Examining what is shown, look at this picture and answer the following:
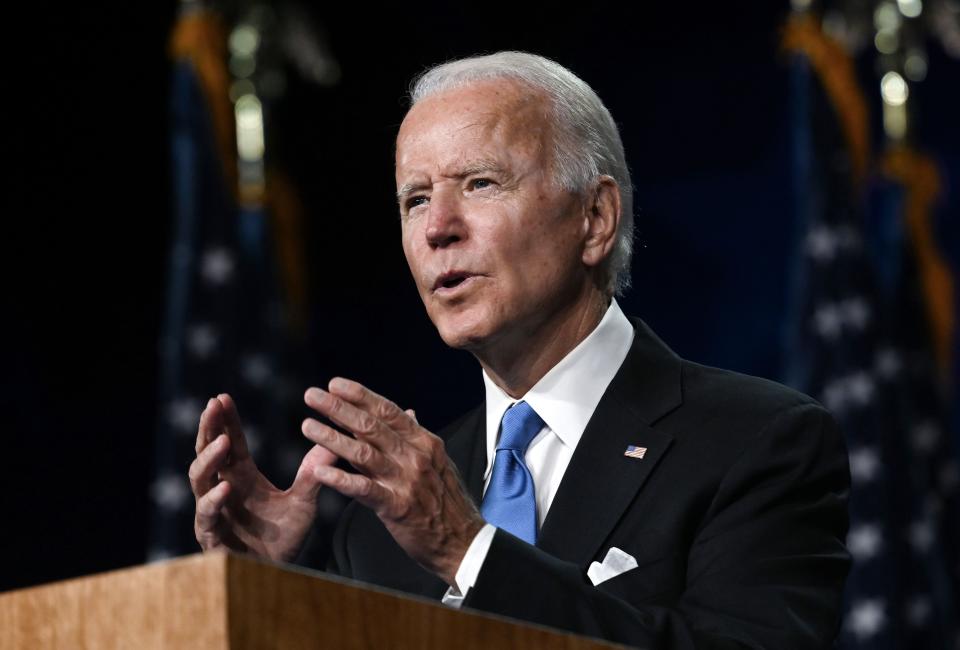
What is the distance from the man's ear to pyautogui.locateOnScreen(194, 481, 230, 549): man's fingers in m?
0.76

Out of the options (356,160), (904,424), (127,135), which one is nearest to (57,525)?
(127,135)

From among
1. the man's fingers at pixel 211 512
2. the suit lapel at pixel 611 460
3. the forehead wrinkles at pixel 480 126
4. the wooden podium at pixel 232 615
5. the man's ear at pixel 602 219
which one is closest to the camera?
the wooden podium at pixel 232 615

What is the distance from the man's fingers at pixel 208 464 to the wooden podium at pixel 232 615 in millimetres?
548

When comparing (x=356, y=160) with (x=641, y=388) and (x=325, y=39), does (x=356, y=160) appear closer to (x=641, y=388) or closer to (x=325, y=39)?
(x=325, y=39)

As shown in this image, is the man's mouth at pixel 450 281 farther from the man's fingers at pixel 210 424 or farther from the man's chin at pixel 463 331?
the man's fingers at pixel 210 424

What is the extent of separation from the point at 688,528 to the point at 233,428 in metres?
0.58

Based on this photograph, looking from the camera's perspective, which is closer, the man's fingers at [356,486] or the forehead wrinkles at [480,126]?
the man's fingers at [356,486]

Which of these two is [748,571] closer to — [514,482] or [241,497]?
[514,482]

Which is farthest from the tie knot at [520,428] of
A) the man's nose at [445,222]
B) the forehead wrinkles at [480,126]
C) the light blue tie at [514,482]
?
the forehead wrinkles at [480,126]

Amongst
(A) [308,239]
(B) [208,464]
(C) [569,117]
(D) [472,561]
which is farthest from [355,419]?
(A) [308,239]

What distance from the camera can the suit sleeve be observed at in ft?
5.16

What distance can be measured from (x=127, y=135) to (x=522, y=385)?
4785mm

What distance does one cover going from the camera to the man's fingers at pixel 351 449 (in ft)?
4.99

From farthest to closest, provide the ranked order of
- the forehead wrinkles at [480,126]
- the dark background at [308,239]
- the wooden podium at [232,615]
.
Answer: the dark background at [308,239] → the forehead wrinkles at [480,126] → the wooden podium at [232,615]
